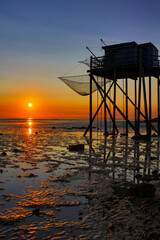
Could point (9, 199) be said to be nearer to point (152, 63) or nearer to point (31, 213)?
point (31, 213)

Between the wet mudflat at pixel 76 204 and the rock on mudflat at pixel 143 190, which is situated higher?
the rock on mudflat at pixel 143 190

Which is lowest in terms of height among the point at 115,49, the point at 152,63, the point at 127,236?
the point at 127,236

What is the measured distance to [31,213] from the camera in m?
5.08

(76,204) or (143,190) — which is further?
(143,190)

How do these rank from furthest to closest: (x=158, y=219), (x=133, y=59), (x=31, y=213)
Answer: (x=133, y=59), (x=31, y=213), (x=158, y=219)

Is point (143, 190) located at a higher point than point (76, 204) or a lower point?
higher

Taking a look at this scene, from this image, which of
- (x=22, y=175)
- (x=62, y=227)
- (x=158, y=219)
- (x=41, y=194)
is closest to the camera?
(x=62, y=227)

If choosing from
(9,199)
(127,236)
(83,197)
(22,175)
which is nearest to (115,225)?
(127,236)

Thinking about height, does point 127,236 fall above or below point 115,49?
below

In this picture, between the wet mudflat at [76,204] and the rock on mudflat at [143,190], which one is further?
the rock on mudflat at [143,190]

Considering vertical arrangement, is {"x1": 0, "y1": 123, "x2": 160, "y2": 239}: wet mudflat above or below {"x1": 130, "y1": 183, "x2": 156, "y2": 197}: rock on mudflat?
below

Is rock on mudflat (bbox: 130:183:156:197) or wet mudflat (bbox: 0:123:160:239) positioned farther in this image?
rock on mudflat (bbox: 130:183:156:197)

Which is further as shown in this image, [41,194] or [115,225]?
[41,194]

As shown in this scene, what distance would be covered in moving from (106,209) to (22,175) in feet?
13.8
